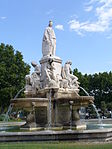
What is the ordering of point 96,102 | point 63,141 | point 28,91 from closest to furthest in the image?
point 63,141
point 28,91
point 96,102

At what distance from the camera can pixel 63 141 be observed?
1304 centimetres

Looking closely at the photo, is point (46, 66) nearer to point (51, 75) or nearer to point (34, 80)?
point (51, 75)

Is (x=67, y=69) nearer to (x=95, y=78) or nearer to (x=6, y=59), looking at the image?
(x=6, y=59)

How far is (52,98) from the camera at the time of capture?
17234mm

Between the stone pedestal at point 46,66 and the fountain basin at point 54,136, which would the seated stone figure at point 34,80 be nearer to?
the stone pedestal at point 46,66

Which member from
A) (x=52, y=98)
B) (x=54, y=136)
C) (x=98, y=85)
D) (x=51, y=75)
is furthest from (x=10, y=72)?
(x=54, y=136)

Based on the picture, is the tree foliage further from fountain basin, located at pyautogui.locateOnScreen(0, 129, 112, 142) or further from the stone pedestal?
fountain basin, located at pyautogui.locateOnScreen(0, 129, 112, 142)

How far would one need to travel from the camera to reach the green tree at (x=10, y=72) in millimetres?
45906

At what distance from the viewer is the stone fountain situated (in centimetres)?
1689

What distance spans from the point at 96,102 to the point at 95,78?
208 inches

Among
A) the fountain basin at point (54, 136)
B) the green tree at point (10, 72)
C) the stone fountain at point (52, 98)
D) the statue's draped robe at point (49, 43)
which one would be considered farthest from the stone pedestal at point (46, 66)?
the green tree at point (10, 72)

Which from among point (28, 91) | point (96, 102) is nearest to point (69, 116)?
point (28, 91)

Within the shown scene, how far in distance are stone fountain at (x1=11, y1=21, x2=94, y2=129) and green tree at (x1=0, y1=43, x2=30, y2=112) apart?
27007mm

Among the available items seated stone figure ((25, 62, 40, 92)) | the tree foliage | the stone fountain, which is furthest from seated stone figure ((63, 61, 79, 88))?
the tree foliage
